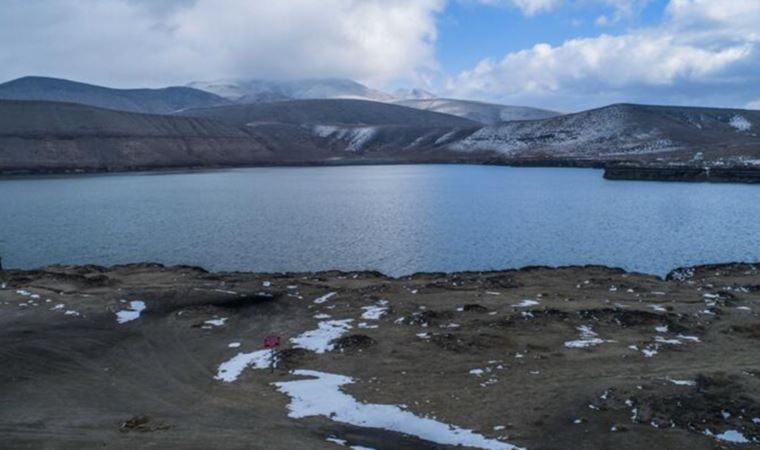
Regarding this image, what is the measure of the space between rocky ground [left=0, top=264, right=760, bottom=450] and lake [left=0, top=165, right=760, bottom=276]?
38.2 ft

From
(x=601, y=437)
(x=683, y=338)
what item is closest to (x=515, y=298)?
(x=683, y=338)

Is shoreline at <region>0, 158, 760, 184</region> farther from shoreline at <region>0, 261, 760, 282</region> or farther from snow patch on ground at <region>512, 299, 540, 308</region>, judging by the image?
snow patch on ground at <region>512, 299, 540, 308</region>

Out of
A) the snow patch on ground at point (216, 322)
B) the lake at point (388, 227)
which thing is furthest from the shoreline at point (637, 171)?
the snow patch on ground at point (216, 322)

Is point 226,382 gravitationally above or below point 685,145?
below

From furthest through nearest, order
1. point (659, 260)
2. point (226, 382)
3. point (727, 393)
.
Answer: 1. point (659, 260)
2. point (226, 382)
3. point (727, 393)

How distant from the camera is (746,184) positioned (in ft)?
360

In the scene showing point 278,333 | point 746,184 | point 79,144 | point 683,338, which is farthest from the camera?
point 79,144

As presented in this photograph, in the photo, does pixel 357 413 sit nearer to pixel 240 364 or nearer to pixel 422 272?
pixel 240 364

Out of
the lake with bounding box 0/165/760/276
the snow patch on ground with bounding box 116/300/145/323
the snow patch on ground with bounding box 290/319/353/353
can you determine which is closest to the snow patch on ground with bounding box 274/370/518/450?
the snow patch on ground with bounding box 290/319/353/353

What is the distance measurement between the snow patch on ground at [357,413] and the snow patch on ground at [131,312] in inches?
459

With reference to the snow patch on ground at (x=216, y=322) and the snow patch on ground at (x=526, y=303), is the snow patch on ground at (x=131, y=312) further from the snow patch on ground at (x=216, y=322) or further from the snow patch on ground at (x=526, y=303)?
the snow patch on ground at (x=526, y=303)

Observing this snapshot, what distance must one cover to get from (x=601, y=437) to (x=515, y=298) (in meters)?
16.1

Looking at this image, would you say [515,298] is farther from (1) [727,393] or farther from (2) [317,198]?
(2) [317,198]

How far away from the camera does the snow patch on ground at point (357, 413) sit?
16453 millimetres
